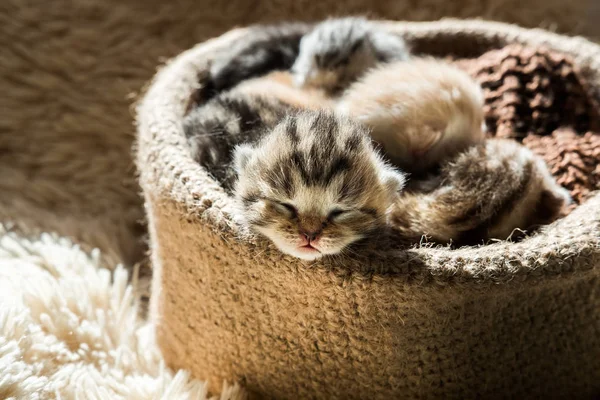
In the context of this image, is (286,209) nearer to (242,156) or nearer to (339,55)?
(242,156)

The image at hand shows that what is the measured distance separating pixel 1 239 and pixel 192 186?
1.71ft

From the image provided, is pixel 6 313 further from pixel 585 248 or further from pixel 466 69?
pixel 466 69

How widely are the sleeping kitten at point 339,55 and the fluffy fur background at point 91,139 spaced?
18.3 inches

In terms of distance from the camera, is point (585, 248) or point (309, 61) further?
point (309, 61)

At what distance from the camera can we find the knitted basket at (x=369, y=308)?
30.4 inches

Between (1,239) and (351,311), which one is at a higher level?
(351,311)

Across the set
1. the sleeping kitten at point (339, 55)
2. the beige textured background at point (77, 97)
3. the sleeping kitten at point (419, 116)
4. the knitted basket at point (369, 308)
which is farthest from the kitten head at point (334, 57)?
the beige textured background at point (77, 97)

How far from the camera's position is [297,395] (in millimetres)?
918

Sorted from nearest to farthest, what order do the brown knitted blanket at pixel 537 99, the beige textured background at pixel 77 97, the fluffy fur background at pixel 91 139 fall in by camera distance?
1. the fluffy fur background at pixel 91 139
2. the brown knitted blanket at pixel 537 99
3. the beige textured background at pixel 77 97

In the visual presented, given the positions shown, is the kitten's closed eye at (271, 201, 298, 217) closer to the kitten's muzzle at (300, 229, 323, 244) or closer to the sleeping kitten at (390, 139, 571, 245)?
the kitten's muzzle at (300, 229, 323, 244)

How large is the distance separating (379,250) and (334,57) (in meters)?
0.57

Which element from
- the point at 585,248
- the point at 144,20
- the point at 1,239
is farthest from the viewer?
the point at 144,20

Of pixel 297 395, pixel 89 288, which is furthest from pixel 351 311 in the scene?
pixel 89 288

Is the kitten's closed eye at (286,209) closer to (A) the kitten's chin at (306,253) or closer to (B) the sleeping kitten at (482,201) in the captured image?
(A) the kitten's chin at (306,253)
